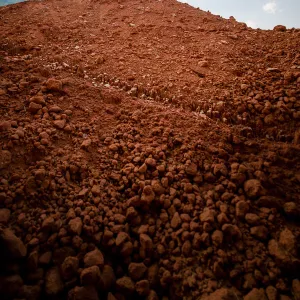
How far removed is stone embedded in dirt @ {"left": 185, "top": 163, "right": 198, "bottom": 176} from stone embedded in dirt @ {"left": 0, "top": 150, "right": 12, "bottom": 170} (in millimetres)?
1189

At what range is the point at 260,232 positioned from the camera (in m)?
1.15

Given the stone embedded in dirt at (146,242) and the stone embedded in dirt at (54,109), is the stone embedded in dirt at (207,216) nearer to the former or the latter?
the stone embedded in dirt at (146,242)

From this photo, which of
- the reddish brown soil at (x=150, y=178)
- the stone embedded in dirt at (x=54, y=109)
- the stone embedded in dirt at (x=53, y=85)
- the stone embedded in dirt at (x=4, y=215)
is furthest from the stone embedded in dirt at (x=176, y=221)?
the stone embedded in dirt at (x=53, y=85)

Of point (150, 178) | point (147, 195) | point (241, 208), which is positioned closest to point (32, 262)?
point (147, 195)

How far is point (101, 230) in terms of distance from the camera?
1196 millimetres

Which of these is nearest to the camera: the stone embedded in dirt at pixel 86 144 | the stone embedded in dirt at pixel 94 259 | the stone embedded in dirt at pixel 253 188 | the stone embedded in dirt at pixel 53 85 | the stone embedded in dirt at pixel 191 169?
the stone embedded in dirt at pixel 94 259

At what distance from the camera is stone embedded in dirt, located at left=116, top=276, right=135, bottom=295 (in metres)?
1.04

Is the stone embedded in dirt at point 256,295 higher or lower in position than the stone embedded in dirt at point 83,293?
higher

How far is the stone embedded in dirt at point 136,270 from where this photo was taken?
3.56 feet

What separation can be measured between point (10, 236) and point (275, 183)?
5.18ft

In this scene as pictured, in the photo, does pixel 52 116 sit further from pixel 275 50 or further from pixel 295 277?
pixel 275 50

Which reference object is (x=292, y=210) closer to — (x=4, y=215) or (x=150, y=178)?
(x=150, y=178)

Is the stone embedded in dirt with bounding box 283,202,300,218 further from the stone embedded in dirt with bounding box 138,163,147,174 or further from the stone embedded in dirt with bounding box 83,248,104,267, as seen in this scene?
the stone embedded in dirt with bounding box 83,248,104,267

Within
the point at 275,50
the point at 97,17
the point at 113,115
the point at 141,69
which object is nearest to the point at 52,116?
the point at 113,115
